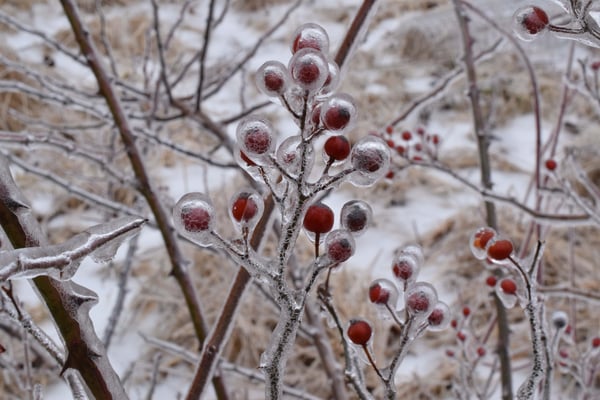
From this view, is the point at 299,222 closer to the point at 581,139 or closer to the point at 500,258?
the point at 500,258

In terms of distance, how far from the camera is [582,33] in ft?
1.07

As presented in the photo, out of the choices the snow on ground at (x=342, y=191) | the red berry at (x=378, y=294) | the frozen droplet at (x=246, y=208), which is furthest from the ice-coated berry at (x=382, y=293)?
the snow on ground at (x=342, y=191)

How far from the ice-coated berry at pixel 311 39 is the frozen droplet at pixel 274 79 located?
49mm

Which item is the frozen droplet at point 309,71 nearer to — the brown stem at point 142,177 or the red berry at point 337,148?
the red berry at point 337,148

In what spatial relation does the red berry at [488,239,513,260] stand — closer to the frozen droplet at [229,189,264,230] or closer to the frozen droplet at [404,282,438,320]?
the frozen droplet at [404,282,438,320]

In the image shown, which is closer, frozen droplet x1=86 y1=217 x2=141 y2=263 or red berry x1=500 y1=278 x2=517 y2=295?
frozen droplet x1=86 y1=217 x2=141 y2=263

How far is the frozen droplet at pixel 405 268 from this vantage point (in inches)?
15.5

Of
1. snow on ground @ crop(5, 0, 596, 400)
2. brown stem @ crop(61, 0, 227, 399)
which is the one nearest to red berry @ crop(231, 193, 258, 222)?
brown stem @ crop(61, 0, 227, 399)

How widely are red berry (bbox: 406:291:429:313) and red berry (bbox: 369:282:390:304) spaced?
0.04 meters

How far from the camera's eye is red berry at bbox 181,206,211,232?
0.31 metres

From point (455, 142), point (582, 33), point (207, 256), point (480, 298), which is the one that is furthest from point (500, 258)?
point (455, 142)

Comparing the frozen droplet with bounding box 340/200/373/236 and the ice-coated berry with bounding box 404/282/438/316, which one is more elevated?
the frozen droplet with bounding box 340/200/373/236

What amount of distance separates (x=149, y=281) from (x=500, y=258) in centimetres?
194

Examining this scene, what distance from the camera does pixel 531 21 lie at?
1.21ft
